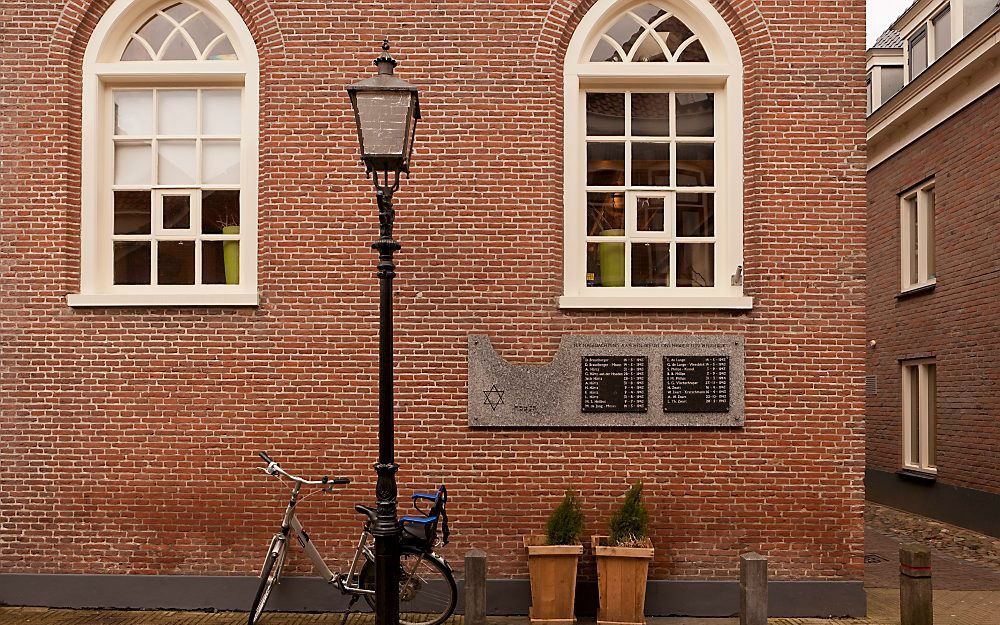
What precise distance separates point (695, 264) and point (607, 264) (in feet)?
2.79

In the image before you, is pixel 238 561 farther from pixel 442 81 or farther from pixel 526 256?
pixel 442 81

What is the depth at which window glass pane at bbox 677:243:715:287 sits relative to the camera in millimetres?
8906

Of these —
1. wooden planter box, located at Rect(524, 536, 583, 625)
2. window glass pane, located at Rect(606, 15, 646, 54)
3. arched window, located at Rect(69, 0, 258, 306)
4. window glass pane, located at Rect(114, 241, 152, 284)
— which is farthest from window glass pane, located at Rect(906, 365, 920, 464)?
window glass pane, located at Rect(114, 241, 152, 284)

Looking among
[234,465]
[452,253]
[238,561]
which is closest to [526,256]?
[452,253]

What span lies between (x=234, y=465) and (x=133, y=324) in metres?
1.63

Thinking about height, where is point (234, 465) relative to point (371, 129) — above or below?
below

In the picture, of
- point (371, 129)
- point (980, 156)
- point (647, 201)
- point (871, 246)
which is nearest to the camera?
point (371, 129)

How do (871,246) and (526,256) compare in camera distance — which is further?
(871,246)

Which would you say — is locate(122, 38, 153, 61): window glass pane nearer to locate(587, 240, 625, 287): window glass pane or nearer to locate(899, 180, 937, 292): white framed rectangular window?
locate(587, 240, 625, 287): window glass pane

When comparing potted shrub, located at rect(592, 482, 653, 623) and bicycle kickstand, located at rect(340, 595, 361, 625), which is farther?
bicycle kickstand, located at rect(340, 595, 361, 625)

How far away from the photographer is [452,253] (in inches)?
341

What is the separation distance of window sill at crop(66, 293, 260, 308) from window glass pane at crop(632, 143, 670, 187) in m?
3.82

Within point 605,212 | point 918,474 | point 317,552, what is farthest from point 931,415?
point 317,552

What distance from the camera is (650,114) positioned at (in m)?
9.01
